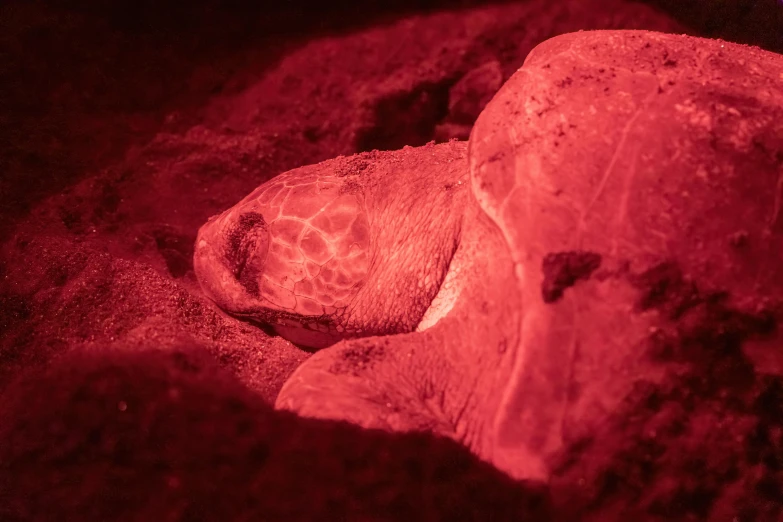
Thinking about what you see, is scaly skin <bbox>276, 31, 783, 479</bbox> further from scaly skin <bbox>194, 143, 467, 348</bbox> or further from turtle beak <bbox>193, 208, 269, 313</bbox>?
turtle beak <bbox>193, 208, 269, 313</bbox>

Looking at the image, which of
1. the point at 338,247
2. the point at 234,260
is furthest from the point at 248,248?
the point at 338,247

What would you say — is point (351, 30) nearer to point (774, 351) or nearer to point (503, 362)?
point (503, 362)

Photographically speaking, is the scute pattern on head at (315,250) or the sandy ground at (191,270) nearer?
the sandy ground at (191,270)

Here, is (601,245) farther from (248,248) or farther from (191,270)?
(191,270)

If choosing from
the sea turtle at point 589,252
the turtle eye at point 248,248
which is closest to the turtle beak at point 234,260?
the turtle eye at point 248,248

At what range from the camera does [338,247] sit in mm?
2006

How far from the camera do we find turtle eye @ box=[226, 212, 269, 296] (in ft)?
6.89

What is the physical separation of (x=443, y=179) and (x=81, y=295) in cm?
151

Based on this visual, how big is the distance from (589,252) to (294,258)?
49.8 inches

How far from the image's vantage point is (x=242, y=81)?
8.23 ft

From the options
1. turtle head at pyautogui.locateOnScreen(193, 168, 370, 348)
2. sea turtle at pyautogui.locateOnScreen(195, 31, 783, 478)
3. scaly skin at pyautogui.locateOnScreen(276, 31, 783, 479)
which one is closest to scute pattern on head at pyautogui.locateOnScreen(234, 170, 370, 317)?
turtle head at pyautogui.locateOnScreen(193, 168, 370, 348)

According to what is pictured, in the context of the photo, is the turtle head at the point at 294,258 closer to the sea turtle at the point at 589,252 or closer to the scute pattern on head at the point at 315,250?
the scute pattern on head at the point at 315,250

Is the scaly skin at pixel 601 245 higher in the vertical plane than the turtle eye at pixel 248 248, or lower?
higher

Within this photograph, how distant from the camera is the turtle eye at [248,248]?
2100 millimetres
